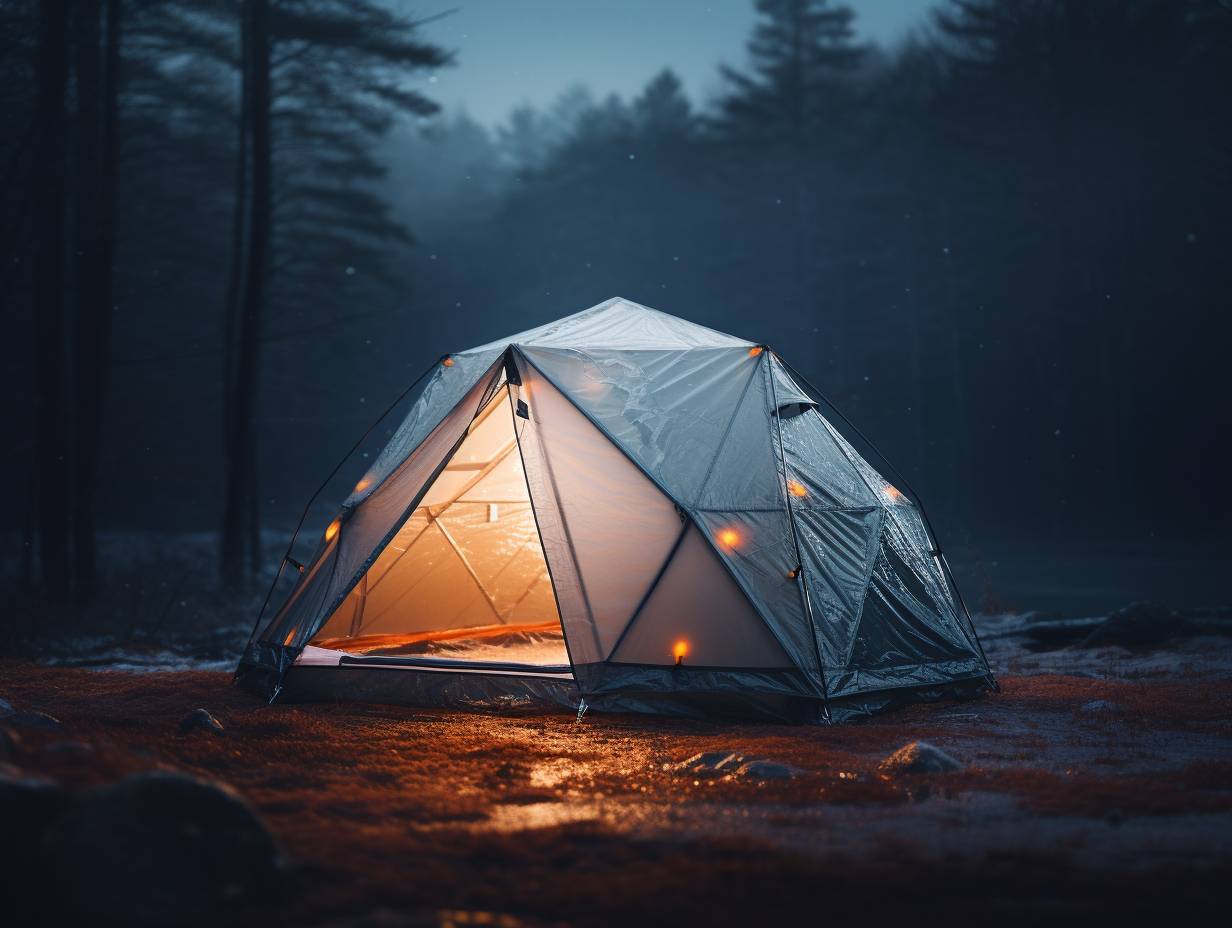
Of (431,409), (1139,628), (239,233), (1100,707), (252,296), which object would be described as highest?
(239,233)

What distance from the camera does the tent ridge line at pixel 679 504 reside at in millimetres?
5852

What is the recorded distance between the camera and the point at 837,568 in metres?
6.27

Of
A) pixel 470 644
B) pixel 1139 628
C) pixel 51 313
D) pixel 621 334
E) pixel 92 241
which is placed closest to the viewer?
pixel 621 334

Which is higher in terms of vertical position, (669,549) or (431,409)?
(431,409)

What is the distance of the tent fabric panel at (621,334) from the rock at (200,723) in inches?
113

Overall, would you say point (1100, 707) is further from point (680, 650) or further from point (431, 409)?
point (431, 409)

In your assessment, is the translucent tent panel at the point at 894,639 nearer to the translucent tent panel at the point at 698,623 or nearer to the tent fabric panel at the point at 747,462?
the translucent tent panel at the point at 698,623

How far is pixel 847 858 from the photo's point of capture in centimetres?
317

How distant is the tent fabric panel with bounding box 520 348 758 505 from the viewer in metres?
6.34

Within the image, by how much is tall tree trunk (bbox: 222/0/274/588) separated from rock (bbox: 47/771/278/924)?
1140cm

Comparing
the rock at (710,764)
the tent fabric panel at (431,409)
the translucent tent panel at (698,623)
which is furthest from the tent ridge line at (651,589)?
the tent fabric panel at (431,409)

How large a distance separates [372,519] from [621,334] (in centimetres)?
208

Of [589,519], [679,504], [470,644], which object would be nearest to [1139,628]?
[679,504]

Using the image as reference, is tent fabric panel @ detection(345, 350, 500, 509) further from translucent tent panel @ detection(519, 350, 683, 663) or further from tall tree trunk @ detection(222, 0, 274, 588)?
tall tree trunk @ detection(222, 0, 274, 588)
